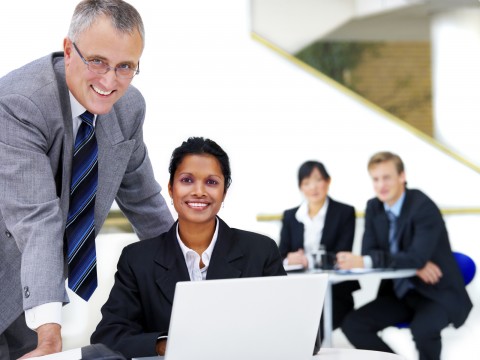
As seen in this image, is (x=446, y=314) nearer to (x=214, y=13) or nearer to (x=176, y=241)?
(x=214, y=13)

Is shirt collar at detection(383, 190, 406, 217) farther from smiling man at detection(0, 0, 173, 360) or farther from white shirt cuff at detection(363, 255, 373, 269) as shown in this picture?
smiling man at detection(0, 0, 173, 360)

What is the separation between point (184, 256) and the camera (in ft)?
5.79

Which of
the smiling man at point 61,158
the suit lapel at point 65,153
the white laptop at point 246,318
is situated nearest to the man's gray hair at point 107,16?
the smiling man at point 61,158

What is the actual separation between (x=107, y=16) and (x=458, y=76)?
4.32 m

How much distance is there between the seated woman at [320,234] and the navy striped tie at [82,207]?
2.94 metres

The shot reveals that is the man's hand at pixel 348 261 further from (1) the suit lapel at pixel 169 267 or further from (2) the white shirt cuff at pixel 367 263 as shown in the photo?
(1) the suit lapel at pixel 169 267

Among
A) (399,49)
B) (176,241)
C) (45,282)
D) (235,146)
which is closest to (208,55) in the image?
(235,146)

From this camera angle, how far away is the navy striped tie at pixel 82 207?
1631 millimetres

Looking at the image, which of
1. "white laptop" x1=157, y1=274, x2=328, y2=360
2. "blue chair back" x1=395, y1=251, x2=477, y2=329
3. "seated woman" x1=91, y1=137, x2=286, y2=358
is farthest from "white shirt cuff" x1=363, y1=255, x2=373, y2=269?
"white laptop" x1=157, y1=274, x2=328, y2=360

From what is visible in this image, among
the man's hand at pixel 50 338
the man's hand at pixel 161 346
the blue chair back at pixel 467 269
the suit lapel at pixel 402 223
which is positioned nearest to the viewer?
the man's hand at pixel 50 338

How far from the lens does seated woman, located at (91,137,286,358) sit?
167 centimetres

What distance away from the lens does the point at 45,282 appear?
1.38 m

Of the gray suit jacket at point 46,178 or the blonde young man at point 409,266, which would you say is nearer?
the gray suit jacket at point 46,178

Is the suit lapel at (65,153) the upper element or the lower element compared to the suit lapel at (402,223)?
upper
